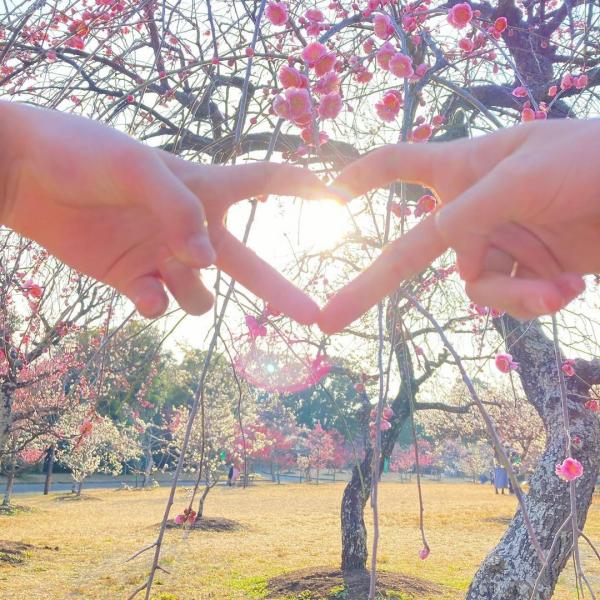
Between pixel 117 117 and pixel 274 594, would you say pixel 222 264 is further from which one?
pixel 274 594

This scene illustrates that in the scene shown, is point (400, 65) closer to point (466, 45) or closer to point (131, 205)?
point (131, 205)

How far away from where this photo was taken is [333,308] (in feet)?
2.61

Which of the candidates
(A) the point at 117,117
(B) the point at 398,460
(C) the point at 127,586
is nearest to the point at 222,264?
(A) the point at 117,117

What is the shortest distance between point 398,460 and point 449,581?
25.0 metres

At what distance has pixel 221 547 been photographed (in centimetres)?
775

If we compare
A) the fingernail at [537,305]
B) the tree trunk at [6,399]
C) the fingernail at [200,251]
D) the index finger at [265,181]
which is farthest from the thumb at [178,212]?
the tree trunk at [6,399]

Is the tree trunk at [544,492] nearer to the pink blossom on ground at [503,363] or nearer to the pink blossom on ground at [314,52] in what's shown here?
the pink blossom on ground at [503,363]

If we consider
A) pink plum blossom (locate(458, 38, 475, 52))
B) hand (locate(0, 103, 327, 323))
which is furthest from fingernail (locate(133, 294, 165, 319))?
pink plum blossom (locate(458, 38, 475, 52))

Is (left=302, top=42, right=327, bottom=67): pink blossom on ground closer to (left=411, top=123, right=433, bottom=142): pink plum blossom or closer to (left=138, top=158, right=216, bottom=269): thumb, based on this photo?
(left=411, top=123, right=433, bottom=142): pink plum blossom

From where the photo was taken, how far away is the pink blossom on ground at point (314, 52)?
4.77ft

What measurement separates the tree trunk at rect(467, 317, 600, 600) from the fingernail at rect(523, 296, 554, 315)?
251cm

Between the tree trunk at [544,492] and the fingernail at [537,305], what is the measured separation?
251 centimetres

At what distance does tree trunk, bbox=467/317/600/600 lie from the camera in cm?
328

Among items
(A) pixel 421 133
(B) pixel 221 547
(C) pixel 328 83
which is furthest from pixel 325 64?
(B) pixel 221 547
